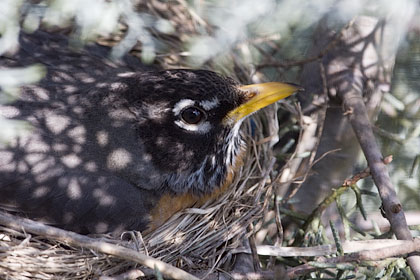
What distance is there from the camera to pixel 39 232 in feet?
9.92

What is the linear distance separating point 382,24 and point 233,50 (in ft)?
3.79

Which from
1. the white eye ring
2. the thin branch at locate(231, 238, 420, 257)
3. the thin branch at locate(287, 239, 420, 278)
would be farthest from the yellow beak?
the thin branch at locate(287, 239, 420, 278)

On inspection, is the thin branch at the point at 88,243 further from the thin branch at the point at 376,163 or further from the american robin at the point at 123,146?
the thin branch at the point at 376,163

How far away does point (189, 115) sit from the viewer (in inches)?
135

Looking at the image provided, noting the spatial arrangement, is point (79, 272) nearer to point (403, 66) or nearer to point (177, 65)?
point (177, 65)

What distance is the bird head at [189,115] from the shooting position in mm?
3385

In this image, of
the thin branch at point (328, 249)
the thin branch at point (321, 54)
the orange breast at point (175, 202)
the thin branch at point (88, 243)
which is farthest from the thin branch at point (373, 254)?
the thin branch at point (321, 54)

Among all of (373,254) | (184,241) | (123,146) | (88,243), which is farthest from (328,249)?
(123,146)

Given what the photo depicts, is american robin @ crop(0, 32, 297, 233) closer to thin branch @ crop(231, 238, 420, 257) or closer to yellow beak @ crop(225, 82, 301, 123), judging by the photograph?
yellow beak @ crop(225, 82, 301, 123)

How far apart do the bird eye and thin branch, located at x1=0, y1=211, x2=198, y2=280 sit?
0.93 metres

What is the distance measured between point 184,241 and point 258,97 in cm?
102

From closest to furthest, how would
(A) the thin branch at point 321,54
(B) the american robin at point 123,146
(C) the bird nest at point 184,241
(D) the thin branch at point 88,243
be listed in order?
(D) the thin branch at point 88,243 < (C) the bird nest at point 184,241 < (B) the american robin at point 123,146 < (A) the thin branch at point 321,54

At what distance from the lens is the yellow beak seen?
3502mm

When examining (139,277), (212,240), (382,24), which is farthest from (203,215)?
(382,24)
